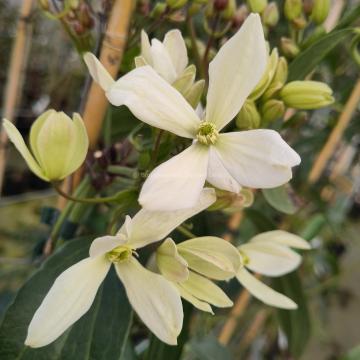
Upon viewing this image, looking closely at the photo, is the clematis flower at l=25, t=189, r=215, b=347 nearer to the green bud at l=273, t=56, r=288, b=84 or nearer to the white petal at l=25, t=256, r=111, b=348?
the white petal at l=25, t=256, r=111, b=348

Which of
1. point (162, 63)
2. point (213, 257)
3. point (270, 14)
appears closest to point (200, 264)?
point (213, 257)

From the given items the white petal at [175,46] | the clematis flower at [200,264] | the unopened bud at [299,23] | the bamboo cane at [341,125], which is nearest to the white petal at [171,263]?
the clematis flower at [200,264]

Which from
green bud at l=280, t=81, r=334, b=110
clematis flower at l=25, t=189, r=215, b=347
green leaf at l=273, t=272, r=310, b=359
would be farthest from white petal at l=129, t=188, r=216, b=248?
green leaf at l=273, t=272, r=310, b=359

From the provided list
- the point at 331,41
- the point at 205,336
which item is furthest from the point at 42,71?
the point at 331,41

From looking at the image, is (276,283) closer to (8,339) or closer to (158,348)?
(158,348)

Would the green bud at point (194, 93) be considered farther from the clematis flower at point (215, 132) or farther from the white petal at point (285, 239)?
the white petal at point (285, 239)

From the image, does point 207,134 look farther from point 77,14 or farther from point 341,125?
point 341,125
